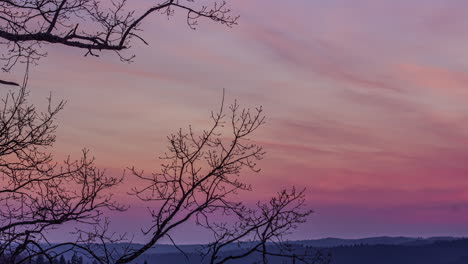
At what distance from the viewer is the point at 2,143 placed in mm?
8148

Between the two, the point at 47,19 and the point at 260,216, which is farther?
the point at 47,19

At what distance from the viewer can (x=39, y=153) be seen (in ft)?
31.6

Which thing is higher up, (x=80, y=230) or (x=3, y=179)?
(x=3, y=179)

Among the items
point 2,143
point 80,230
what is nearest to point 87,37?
point 2,143

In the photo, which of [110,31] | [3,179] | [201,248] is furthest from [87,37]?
[201,248]

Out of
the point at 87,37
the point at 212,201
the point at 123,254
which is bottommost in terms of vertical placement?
the point at 123,254

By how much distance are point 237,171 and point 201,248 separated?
0.85 metres

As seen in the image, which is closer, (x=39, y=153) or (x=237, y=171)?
(x=237, y=171)

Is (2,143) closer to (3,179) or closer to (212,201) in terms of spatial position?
(3,179)

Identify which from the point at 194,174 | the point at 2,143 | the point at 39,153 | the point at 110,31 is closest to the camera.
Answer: the point at 194,174

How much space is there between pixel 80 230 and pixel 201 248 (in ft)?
5.73

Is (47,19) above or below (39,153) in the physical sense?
above

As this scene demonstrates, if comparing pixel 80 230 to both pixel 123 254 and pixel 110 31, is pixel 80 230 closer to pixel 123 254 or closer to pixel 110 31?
pixel 123 254

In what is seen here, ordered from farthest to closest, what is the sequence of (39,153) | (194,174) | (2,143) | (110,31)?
(39,153) < (110,31) < (2,143) < (194,174)
